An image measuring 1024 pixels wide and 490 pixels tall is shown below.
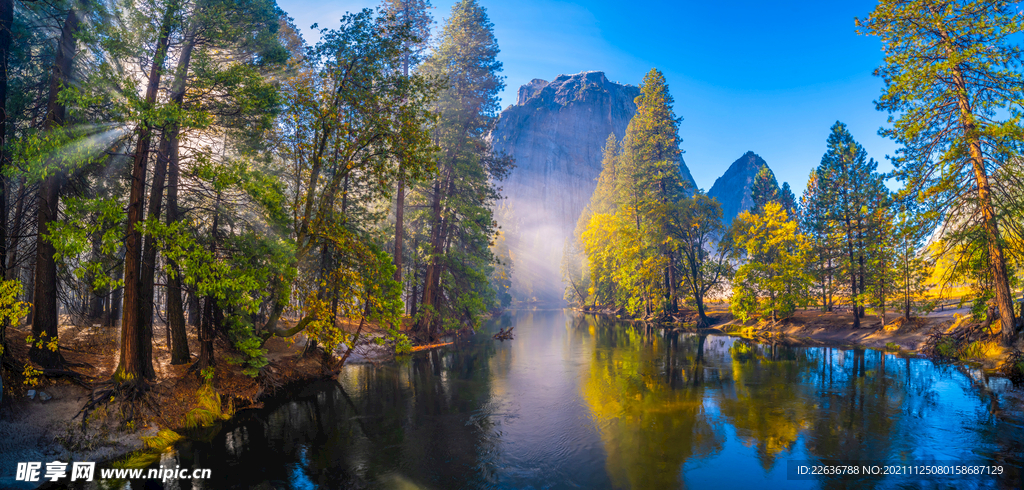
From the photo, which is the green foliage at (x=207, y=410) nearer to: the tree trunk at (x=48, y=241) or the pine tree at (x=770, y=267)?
the tree trunk at (x=48, y=241)

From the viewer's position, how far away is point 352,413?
1355 cm

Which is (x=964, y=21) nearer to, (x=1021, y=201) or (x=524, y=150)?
(x=1021, y=201)

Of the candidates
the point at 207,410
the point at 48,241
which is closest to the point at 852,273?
the point at 207,410

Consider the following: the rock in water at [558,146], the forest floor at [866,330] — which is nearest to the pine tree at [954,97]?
the forest floor at [866,330]

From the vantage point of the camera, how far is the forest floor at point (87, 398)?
893 cm

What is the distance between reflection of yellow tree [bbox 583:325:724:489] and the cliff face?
170 meters

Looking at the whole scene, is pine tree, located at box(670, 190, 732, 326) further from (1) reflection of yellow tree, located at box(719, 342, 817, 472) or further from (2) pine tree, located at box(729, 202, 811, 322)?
(1) reflection of yellow tree, located at box(719, 342, 817, 472)

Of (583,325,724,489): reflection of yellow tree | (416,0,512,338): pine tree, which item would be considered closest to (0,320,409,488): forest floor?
(583,325,724,489): reflection of yellow tree

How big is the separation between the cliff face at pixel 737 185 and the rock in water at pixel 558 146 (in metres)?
27.5

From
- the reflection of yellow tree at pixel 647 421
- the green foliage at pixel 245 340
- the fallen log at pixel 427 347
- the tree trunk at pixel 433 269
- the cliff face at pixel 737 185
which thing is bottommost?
the fallen log at pixel 427 347

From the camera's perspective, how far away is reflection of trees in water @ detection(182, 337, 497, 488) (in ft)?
30.1

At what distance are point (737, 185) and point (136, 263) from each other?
20114 centimetres

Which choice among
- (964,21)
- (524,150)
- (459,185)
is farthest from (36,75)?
(524,150)

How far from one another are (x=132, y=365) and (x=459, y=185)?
19.6 m
